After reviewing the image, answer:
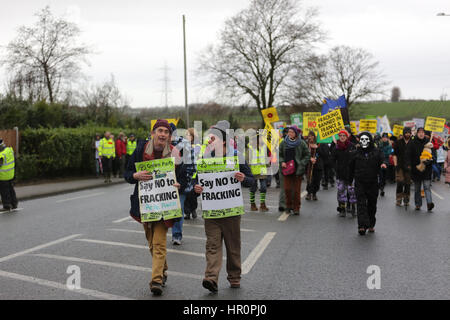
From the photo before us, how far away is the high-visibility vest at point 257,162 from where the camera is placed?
1251 centimetres

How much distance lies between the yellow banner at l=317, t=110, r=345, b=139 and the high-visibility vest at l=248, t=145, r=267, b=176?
5.80 feet

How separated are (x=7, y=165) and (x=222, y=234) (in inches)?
349

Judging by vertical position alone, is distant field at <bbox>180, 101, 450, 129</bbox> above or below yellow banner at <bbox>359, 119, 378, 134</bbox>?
above

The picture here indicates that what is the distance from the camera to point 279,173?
12188mm

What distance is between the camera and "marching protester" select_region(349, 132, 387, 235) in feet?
A: 30.7

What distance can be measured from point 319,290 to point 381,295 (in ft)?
2.11

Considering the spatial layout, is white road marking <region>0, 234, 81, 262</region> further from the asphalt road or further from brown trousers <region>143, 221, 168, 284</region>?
brown trousers <region>143, 221, 168, 284</region>

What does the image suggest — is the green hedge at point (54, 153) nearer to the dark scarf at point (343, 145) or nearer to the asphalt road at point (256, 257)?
the asphalt road at point (256, 257)

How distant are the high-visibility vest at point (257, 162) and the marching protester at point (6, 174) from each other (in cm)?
598

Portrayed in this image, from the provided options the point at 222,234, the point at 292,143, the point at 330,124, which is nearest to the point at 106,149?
the point at 330,124

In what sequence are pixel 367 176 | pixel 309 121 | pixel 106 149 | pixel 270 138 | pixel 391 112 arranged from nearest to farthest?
pixel 367 176 → pixel 270 138 → pixel 309 121 → pixel 106 149 → pixel 391 112

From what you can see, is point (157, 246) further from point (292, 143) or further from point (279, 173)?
point (279, 173)

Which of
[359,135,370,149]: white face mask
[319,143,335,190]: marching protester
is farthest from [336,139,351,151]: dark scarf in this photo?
[319,143,335,190]: marching protester

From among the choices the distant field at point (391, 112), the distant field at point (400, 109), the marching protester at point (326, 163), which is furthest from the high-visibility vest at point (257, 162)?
the distant field at point (400, 109)
